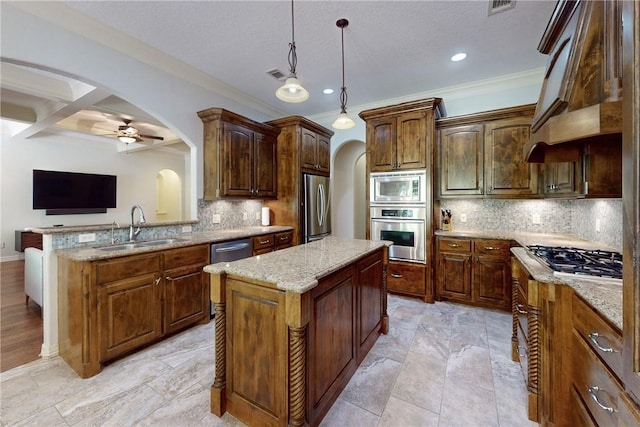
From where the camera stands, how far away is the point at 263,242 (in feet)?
11.9

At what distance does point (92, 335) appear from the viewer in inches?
80.7

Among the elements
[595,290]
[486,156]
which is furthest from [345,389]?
[486,156]

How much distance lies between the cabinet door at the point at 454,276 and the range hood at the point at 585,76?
210 cm

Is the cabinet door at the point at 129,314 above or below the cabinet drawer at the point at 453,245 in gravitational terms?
below

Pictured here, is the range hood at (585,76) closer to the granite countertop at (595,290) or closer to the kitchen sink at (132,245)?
the granite countertop at (595,290)

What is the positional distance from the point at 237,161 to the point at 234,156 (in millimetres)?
80

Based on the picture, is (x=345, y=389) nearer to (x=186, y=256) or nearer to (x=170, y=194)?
(x=186, y=256)

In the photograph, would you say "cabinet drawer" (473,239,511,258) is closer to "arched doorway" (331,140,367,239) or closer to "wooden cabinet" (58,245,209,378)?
"arched doorway" (331,140,367,239)

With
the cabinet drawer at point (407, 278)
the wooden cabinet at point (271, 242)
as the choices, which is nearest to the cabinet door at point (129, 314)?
the wooden cabinet at point (271, 242)

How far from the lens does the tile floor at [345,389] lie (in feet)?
5.40

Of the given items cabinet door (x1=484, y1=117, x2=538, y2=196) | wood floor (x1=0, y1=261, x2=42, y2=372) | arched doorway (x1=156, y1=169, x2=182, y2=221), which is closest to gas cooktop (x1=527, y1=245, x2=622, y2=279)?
cabinet door (x1=484, y1=117, x2=538, y2=196)

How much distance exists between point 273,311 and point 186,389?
3.74 feet

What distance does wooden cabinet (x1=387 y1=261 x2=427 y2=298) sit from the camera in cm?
361

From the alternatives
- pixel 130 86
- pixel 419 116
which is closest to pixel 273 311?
pixel 130 86
